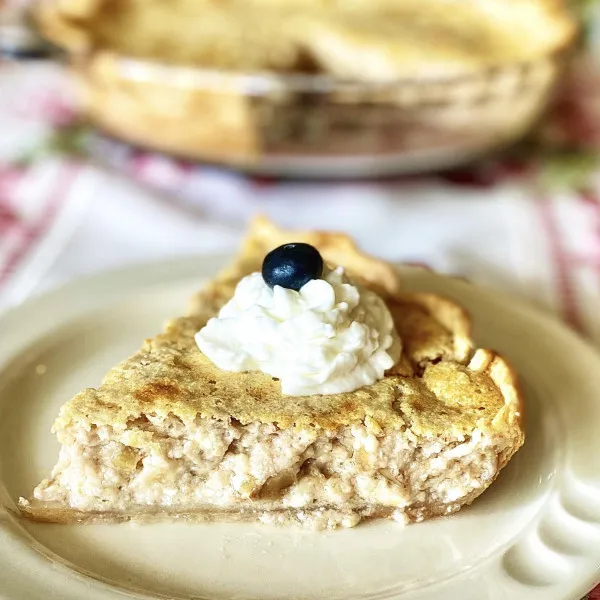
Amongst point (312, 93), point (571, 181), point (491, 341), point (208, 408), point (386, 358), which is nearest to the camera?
point (208, 408)

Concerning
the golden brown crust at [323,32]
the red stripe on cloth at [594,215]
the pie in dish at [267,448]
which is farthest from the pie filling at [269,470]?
the golden brown crust at [323,32]

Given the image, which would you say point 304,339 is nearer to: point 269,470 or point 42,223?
point 269,470

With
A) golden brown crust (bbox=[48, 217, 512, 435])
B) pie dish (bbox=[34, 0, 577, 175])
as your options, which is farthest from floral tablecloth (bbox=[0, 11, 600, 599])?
golden brown crust (bbox=[48, 217, 512, 435])

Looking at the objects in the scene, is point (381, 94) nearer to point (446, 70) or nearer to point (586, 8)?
point (446, 70)

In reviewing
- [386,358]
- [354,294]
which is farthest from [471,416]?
[354,294]

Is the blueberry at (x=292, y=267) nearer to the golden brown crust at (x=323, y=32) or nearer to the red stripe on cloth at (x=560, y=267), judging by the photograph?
the red stripe on cloth at (x=560, y=267)

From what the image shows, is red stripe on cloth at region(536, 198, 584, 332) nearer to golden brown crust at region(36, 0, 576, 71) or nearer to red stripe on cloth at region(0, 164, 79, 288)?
golden brown crust at region(36, 0, 576, 71)
